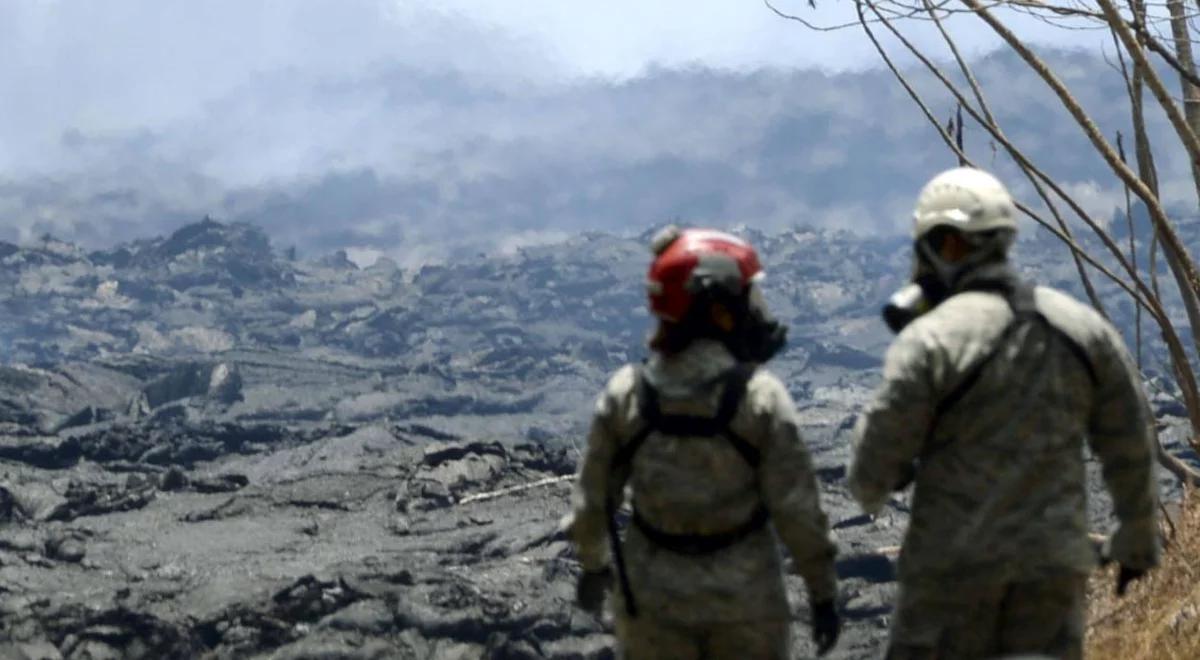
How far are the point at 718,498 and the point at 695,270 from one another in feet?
1.37

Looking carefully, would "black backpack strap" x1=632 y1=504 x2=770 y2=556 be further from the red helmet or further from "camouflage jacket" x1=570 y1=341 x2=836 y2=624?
the red helmet

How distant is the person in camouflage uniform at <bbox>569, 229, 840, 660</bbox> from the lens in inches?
120

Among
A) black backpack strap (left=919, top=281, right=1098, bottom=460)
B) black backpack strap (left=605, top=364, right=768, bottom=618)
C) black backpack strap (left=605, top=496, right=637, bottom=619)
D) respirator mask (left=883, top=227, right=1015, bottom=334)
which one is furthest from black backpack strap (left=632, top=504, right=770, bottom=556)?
respirator mask (left=883, top=227, right=1015, bottom=334)

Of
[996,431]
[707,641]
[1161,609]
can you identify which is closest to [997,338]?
[996,431]

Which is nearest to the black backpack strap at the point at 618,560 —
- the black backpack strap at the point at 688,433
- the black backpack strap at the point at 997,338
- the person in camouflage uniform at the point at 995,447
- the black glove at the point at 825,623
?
the black backpack strap at the point at 688,433

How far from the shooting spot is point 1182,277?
5875 mm

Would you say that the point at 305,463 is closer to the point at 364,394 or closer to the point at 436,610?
the point at 436,610

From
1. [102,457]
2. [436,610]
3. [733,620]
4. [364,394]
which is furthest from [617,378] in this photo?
[364,394]

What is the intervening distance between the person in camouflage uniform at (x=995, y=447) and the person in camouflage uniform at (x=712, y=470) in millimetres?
157

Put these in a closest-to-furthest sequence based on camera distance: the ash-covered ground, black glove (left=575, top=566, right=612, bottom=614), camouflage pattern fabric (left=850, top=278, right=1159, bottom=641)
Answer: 1. camouflage pattern fabric (left=850, top=278, right=1159, bottom=641)
2. black glove (left=575, top=566, right=612, bottom=614)
3. the ash-covered ground

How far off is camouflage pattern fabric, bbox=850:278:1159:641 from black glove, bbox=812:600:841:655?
0.16m

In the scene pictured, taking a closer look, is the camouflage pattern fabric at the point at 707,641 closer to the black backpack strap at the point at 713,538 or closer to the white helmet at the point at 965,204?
the black backpack strap at the point at 713,538

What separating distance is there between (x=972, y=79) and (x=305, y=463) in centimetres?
3425

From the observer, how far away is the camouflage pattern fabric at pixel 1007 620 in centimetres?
300
